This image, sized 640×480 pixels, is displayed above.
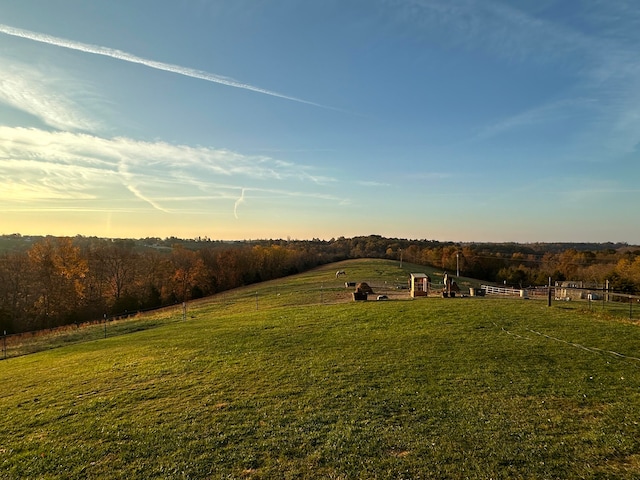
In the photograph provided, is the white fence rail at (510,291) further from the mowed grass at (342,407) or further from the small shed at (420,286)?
the mowed grass at (342,407)

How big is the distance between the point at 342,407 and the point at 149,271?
214ft

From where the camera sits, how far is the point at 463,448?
313 inches

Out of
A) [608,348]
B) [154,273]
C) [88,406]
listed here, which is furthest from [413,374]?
[154,273]

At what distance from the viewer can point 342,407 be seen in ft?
34.4

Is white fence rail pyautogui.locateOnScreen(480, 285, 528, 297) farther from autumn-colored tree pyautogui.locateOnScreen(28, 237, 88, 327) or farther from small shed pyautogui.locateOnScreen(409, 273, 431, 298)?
autumn-colored tree pyautogui.locateOnScreen(28, 237, 88, 327)

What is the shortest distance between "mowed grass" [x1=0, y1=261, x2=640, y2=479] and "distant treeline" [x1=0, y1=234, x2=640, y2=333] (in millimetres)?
35259

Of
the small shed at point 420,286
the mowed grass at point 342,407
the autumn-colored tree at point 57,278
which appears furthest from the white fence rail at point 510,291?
the autumn-colored tree at point 57,278

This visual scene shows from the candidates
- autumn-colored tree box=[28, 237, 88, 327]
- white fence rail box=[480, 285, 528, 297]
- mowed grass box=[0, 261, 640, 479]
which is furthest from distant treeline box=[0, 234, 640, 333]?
mowed grass box=[0, 261, 640, 479]

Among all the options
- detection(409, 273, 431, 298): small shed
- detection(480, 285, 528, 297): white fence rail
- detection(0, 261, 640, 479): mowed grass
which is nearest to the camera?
detection(0, 261, 640, 479): mowed grass

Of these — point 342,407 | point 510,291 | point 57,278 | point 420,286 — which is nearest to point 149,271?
point 57,278

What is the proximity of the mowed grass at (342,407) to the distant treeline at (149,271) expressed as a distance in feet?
116

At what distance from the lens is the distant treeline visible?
49.3 m

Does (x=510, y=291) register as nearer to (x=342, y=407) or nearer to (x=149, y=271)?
(x=342, y=407)

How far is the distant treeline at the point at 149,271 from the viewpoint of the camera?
49.3 m
